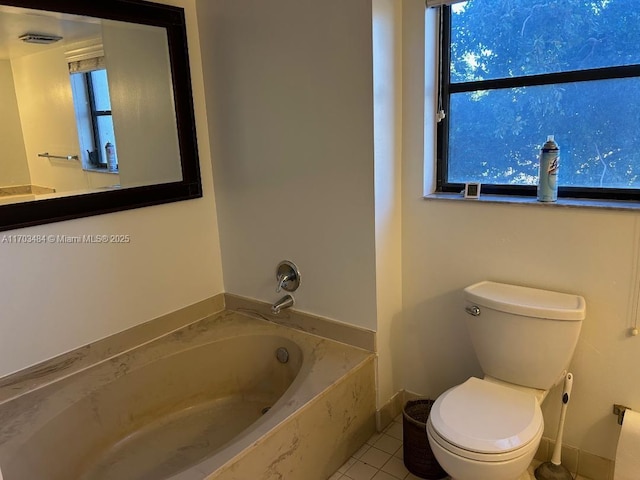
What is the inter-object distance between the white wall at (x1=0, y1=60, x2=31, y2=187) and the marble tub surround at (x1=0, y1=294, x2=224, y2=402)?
2.48 ft

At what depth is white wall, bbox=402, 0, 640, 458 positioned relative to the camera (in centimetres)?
180

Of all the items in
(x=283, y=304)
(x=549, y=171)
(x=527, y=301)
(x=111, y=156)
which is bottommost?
(x=283, y=304)

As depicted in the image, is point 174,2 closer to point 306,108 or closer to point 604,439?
point 306,108

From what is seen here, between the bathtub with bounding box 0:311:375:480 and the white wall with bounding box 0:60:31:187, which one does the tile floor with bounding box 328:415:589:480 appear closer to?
the bathtub with bounding box 0:311:375:480

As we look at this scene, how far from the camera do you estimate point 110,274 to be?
223 centimetres

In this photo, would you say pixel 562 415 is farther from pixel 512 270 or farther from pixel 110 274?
pixel 110 274

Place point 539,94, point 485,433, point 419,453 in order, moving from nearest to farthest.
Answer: point 485,433
point 539,94
point 419,453

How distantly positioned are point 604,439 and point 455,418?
0.71m

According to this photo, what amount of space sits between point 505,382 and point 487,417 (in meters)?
0.29

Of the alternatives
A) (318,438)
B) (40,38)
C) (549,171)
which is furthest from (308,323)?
(40,38)

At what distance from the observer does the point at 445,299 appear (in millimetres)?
2223

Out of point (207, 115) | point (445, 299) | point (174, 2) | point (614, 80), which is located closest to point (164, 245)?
point (207, 115)

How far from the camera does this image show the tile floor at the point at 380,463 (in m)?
2.04

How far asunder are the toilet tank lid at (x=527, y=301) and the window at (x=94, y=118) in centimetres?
163
